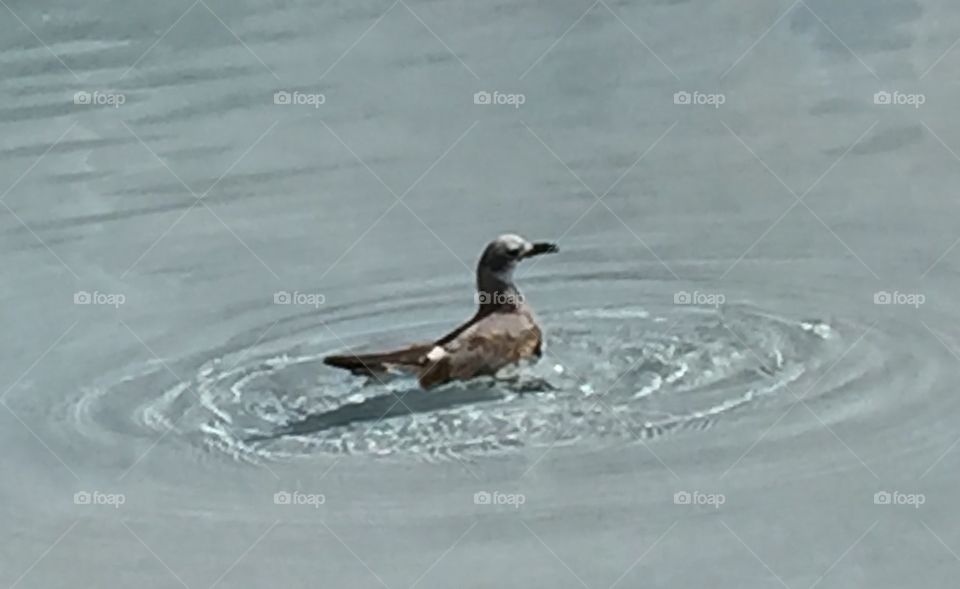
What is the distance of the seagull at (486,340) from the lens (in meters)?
8.48

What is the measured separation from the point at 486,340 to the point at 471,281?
0.79m

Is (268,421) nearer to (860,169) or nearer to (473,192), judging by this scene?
(473,192)

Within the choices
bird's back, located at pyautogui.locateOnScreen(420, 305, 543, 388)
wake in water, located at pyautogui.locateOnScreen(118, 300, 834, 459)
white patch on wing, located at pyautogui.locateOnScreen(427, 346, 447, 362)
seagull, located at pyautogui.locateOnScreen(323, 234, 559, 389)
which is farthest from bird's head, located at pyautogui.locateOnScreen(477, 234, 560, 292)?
white patch on wing, located at pyautogui.locateOnScreen(427, 346, 447, 362)

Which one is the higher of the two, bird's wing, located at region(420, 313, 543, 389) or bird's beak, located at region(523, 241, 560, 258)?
bird's beak, located at region(523, 241, 560, 258)

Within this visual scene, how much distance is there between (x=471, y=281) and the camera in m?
9.44

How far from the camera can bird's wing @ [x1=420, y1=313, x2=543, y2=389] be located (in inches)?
333

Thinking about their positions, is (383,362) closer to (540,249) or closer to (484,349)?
(484,349)

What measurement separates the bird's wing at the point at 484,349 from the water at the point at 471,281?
0.09m

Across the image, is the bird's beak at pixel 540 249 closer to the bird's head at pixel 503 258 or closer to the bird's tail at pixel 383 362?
the bird's head at pixel 503 258

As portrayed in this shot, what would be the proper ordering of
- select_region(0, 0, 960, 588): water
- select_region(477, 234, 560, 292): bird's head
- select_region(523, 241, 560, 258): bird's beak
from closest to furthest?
1. select_region(0, 0, 960, 588): water
2. select_region(477, 234, 560, 292): bird's head
3. select_region(523, 241, 560, 258): bird's beak

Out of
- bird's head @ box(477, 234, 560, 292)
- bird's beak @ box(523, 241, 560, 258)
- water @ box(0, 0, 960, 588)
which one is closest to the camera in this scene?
water @ box(0, 0, 960, 588)

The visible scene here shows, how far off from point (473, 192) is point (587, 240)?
2.23 ft

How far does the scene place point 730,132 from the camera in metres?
10.7

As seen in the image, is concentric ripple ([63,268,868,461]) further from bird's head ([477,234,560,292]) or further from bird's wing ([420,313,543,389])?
bird's head ([477,234,560,292])
